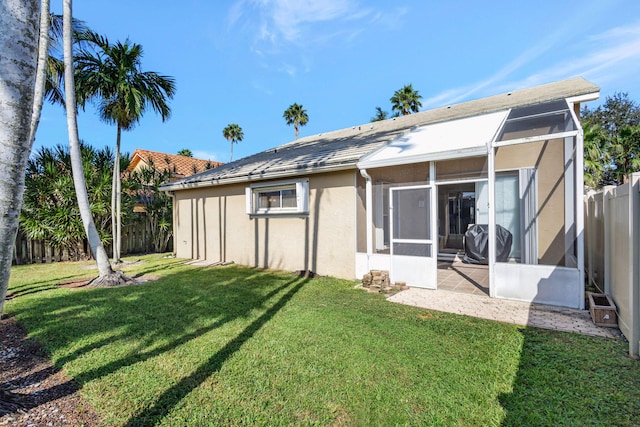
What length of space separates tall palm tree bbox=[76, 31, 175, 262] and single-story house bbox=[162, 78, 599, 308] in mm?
3835

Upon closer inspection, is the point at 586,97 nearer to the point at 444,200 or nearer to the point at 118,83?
the point at 444,200

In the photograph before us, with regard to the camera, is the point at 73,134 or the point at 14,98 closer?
the point at 14,98

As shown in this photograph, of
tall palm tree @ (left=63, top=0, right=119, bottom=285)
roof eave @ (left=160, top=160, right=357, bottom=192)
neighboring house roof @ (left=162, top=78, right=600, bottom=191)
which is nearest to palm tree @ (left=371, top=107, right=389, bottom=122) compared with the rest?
neighboring house roof @ (left=162, top=78, right=600, bottom=191)

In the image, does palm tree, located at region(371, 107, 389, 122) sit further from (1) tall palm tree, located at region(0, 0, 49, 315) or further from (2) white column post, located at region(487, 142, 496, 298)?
(1) tall palm tree, located at region(0, 0, 49, 315)

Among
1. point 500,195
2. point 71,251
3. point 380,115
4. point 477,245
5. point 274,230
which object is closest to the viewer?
point 500,195

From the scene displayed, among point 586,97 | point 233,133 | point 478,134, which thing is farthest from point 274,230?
point 233,133

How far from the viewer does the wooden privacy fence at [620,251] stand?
354cm

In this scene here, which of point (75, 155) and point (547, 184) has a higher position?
point (75, 155)

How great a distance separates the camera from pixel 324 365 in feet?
11.4

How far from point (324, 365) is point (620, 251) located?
183 inches

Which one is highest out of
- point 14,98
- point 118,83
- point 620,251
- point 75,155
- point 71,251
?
point 118,83

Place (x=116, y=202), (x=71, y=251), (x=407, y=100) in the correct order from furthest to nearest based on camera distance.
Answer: (x=407, y=100) → (x=71, y=251) → (x=116, y=202)

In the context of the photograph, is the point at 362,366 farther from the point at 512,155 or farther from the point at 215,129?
the point at 215,129

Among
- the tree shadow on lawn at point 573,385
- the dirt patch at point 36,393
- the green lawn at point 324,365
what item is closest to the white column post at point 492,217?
the green lawn at point 324,365
